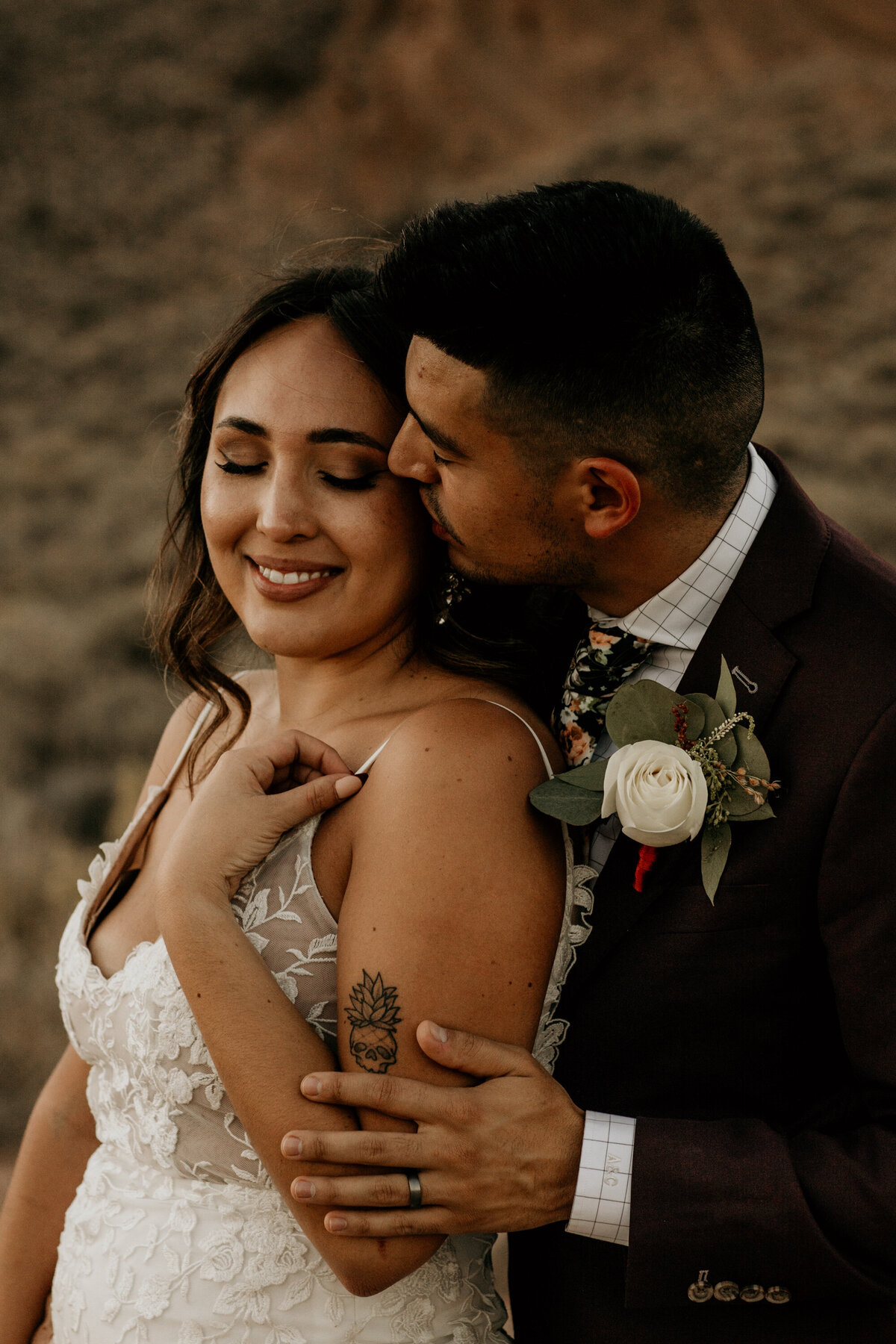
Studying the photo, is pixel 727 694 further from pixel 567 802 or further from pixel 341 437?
pixel 341 437

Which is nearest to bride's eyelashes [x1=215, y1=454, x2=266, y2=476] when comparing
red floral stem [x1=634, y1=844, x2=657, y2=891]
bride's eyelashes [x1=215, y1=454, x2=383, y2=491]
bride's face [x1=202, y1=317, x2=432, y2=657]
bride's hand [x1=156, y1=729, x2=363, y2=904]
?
bride's face [x1=202, y1=317, x2=432, y2=657]

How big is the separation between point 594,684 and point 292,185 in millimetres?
10234

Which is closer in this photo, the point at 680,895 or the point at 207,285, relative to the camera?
the point at 680,895

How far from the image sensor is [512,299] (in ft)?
6.45

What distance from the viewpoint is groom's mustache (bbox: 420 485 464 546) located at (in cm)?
213

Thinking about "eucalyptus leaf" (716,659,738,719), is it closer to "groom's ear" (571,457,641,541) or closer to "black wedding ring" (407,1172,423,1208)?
"groom's ear" (571,457,641,541)

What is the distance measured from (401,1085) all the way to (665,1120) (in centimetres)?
50

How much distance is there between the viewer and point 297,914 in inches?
75.4

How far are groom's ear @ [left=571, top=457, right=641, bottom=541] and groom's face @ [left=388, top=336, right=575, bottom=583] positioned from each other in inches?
2.1

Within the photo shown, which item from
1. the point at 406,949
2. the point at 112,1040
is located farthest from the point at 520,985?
the point at 112,1040

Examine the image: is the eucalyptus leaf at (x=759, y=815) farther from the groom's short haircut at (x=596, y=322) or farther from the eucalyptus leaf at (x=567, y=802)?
the groom's short haircut at (x=596, y=322)

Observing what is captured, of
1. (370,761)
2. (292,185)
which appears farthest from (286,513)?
(292,185)

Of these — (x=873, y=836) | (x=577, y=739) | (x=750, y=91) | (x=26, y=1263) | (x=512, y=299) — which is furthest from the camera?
(x=750, y=91)

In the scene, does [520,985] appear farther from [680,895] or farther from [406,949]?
[680,895]
